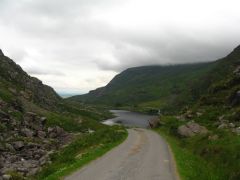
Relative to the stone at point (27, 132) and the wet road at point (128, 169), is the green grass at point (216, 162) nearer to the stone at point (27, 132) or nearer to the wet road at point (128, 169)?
the wet road at point (128, 169)

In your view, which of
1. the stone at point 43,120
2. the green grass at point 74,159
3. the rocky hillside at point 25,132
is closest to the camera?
the green grass at point 74,159

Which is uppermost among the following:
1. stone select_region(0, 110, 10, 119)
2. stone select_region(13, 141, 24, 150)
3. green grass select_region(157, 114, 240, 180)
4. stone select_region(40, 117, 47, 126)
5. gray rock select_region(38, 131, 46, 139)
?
stone select_region(0, 110, 10, 119)

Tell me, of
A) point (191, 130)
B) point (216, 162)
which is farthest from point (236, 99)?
point (216, 162)

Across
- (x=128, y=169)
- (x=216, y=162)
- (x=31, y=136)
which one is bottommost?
(x=216, y=162)

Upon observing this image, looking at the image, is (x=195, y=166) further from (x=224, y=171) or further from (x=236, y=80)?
(x=236, y=80)

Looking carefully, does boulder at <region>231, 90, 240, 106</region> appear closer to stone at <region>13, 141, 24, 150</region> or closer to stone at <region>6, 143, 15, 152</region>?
stone at <region>13, 141, 24, 150</region>

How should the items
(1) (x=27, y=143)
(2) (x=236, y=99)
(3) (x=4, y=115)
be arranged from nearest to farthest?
(2) (x=236, y=99)
(1) (x=27, y=143)
(3) (x=4, y=115)

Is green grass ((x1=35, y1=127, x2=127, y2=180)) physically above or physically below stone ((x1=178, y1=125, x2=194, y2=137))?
below

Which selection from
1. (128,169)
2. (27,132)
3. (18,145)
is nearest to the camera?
(128,169)

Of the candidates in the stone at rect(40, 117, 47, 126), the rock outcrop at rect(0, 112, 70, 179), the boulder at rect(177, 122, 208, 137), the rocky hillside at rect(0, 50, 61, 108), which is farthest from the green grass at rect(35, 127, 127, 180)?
the rocky hillside at rect(0, 50, 61, 108)

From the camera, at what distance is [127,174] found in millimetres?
27359

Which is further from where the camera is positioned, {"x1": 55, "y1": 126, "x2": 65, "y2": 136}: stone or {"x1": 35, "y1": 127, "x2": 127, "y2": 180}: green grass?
{"x1": 55, "y1": 126, "x2": 65, "y2": 136}: stone

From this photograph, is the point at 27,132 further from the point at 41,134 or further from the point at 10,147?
the point at 10,147

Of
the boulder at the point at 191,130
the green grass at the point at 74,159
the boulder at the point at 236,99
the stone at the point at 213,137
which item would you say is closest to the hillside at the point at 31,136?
the green grass at the point at 74,159
